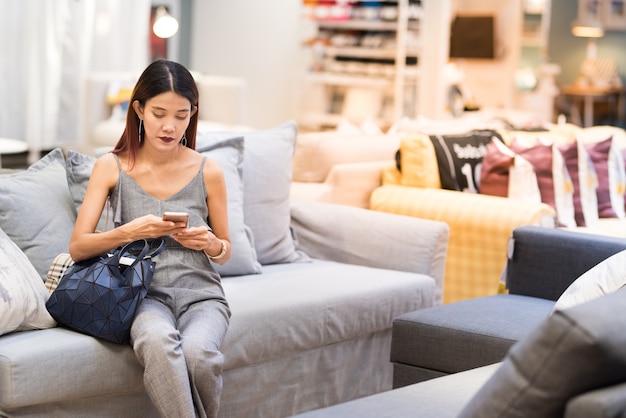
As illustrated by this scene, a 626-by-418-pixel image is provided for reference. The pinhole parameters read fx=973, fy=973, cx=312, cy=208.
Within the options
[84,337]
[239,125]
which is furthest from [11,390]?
[239,125]

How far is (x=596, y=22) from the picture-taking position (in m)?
13.6

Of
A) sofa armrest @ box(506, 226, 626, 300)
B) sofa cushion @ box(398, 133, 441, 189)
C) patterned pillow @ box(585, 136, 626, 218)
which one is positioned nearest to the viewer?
sofa armrest @ box(506, 226, 626, 300)

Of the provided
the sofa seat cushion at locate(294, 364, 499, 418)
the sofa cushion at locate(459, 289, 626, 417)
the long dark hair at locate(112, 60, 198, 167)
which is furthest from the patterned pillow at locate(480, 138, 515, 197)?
the sofa cushion at locate(459, 289, 626, 417)

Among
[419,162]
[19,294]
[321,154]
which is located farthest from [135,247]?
[419,162]

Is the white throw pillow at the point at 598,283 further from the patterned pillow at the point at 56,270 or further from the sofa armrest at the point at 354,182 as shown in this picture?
the sofa armrest at the point at 354,182

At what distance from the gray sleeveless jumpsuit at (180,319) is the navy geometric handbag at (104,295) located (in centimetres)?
6

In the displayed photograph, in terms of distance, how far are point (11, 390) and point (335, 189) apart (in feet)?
7.55

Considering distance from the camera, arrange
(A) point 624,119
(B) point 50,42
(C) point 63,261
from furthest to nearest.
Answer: (A) point 624,119
(B) point 50,42
(C) point 63,261

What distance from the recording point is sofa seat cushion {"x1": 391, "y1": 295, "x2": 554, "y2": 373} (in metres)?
2.78

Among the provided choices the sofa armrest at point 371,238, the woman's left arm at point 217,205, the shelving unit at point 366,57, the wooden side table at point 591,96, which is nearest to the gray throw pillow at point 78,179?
the woman's left arm at point 217,205

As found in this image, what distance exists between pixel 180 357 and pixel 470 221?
2.13 meters

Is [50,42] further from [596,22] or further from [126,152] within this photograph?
[596,22]

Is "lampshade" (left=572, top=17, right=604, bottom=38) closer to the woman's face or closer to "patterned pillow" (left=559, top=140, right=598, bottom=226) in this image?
"patterned pillow" (left=559, top=140, right=598, bottom=226)

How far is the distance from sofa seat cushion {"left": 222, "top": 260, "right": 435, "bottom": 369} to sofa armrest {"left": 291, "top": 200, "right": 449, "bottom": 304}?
0.09 meters
